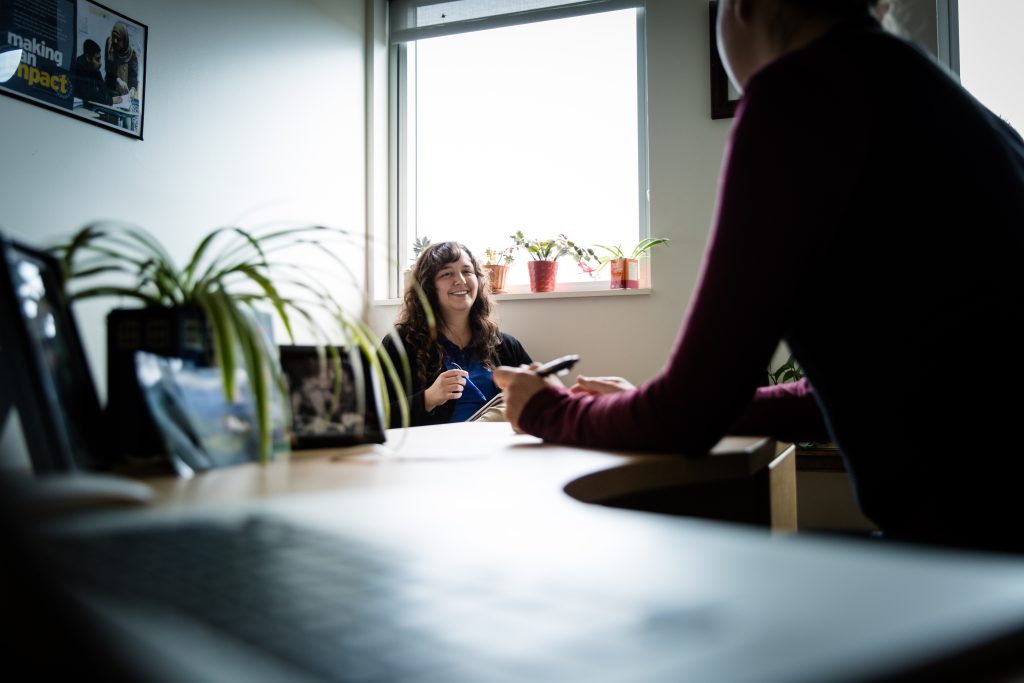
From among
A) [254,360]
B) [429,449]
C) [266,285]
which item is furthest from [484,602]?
[429,449]

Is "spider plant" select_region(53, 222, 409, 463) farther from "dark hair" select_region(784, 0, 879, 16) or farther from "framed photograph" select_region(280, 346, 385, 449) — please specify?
"dark hair" select_region(784, 0, 879, 16)

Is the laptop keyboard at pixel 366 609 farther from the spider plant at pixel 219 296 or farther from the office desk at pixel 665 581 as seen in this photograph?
the spider plant at pixel 219 296

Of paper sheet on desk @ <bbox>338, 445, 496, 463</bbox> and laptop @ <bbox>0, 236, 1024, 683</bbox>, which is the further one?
paper sheet on desk @ <bbox>338, 445, 496, 463</bbox>

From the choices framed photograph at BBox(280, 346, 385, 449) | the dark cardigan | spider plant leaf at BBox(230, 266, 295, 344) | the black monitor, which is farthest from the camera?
the dark cardigan

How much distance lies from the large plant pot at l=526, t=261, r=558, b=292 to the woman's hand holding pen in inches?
35.8

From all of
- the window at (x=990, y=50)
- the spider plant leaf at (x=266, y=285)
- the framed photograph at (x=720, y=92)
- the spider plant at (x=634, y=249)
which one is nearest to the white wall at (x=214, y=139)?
the spider plant leaf at (x=266, y=285)

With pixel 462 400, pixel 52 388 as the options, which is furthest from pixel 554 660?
pixel 462 400

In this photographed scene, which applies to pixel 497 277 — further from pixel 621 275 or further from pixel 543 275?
pixel 621 275

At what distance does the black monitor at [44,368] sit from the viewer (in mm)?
610

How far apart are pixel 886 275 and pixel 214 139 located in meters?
2.57

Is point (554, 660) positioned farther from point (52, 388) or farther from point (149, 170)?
point (149, 170)

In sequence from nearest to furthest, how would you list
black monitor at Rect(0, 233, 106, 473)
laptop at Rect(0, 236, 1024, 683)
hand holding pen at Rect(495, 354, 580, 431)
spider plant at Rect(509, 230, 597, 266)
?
laptop at Rect(0, 236, 1024, 683), black monitor at Rect(0, 233, 106, 473), hand holding pen at Rect(495, 354, 580, 431), spider plant at Rect(509, 230, 597, 266)

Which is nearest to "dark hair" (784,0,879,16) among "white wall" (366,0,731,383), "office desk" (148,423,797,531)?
"office desk" (148,423,797,531)

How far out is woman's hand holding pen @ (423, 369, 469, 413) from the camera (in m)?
2.57
